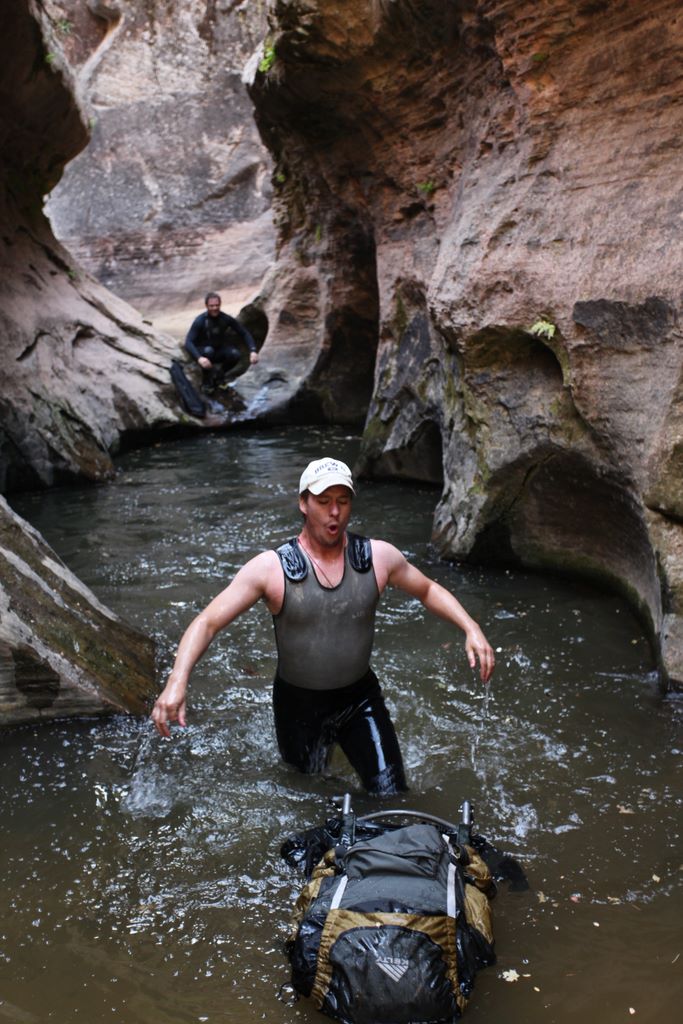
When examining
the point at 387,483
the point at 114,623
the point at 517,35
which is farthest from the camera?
the point at 387,483

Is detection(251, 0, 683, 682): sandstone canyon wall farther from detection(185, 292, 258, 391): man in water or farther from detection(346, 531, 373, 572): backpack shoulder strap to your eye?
detection(185, 292, 258, 391): man in water

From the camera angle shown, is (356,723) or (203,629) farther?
(356,723)

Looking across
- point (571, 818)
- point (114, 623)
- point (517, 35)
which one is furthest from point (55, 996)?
point (517, 35)

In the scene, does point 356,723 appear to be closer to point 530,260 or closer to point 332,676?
point 332,676

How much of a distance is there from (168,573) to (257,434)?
299 inches

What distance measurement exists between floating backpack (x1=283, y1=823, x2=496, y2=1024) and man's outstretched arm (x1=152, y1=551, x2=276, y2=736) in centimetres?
77

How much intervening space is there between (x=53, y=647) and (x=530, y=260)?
4257 millimetres

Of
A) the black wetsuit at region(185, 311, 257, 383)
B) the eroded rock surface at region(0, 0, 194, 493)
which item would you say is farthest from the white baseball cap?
the black wetsuit at region(185, 311, 257, 383)

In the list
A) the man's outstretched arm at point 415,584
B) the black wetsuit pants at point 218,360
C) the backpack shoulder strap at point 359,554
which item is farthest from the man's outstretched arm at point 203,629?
the black wetsuit pants at point 218,360

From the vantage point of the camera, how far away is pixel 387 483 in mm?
11172

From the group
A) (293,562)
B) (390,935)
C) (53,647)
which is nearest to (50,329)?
(53,647)

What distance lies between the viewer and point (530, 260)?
23.3 ft

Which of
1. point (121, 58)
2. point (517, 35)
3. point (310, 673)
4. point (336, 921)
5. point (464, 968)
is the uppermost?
point (121, 58)

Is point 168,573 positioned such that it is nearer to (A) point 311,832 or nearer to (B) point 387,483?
(B) point 387,483
